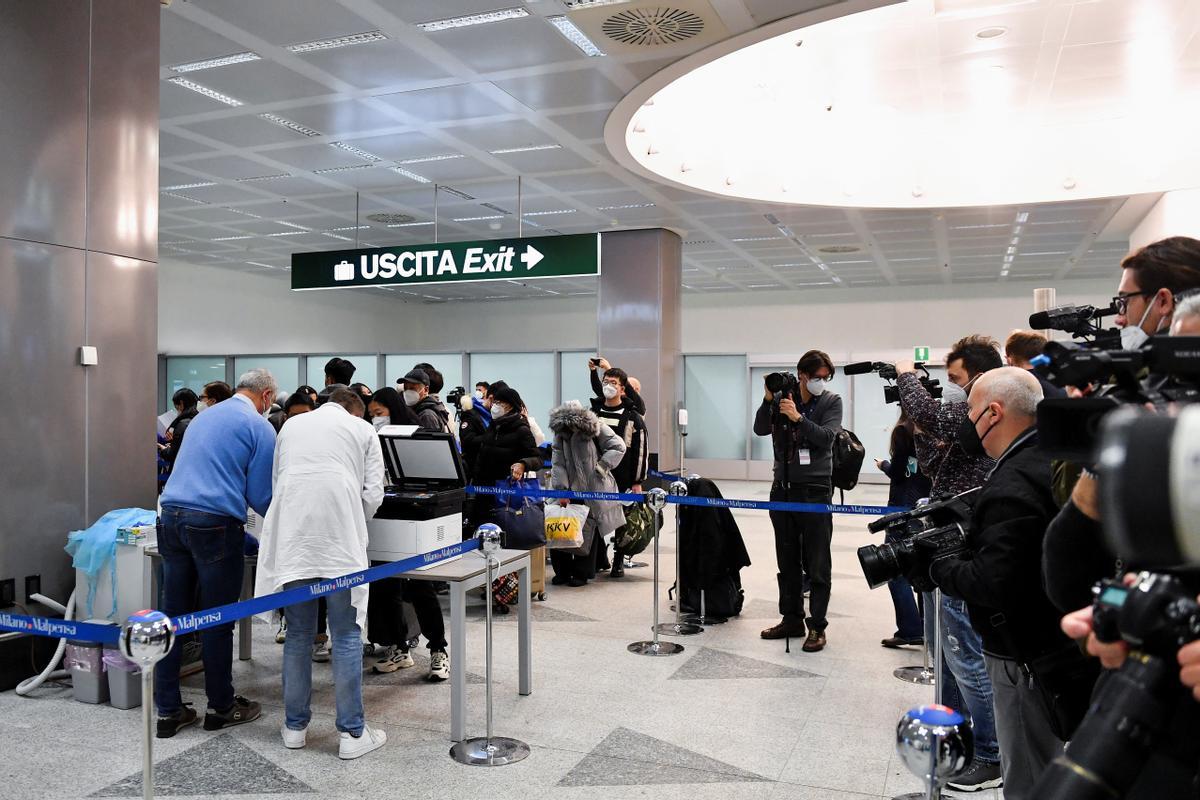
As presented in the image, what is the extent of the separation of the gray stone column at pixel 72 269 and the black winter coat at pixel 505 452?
7.71 feet

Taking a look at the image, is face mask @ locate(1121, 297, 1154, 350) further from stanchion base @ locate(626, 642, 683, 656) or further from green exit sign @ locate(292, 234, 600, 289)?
green exit sign @ locate(292, 234, 600, 289)

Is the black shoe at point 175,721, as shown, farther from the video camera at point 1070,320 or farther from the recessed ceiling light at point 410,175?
the recessed ceiling light at point 410,175

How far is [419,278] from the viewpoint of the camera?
852 centimetres

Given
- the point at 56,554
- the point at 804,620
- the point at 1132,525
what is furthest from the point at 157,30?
the point at 1132,525

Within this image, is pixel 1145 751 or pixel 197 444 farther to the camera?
pixel 197 444

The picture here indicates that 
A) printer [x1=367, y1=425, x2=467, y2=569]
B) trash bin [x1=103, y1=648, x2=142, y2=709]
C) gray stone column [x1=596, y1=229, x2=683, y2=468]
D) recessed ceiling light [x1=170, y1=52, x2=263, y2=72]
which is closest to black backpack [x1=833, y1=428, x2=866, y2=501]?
printer [x1=367, y1=425, x2=467, y2=569]

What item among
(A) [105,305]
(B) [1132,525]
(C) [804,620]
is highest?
(A) [105,305]

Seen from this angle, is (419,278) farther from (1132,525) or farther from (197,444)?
(1132,525)

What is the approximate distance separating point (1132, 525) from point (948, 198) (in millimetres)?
9899

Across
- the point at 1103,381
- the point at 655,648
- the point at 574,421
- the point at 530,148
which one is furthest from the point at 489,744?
the point at 530,148

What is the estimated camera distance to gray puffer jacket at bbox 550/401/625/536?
7402mm

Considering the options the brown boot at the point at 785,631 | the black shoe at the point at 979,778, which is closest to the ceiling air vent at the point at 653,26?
the brown boot at the point at 785,631

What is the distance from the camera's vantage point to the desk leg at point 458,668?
160 inches

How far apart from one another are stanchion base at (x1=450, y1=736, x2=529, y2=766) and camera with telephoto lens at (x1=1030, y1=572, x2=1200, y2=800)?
311cm
